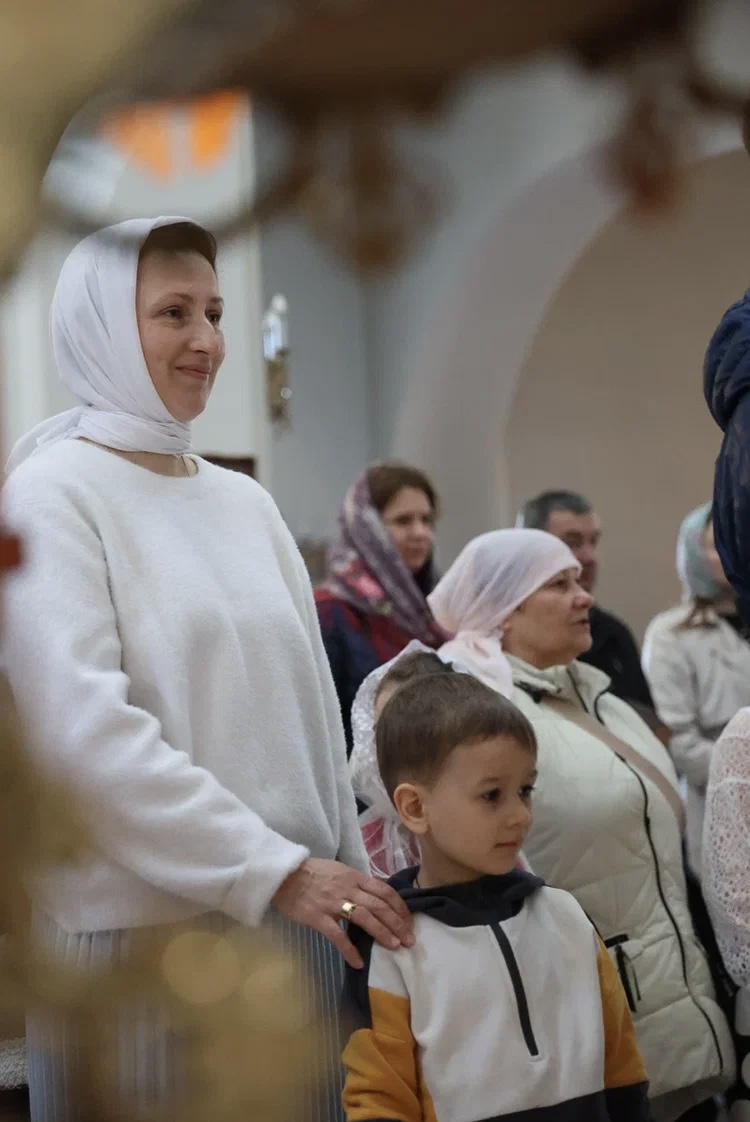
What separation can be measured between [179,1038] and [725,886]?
1839 millimetres

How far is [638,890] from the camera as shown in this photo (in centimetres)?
239

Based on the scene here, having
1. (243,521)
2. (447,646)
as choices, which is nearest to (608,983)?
(243,521)

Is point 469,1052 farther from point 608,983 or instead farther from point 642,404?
point 642,404

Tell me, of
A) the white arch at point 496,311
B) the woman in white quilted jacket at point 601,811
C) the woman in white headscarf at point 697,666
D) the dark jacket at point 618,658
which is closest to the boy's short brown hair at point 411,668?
the woman in white quilted jacket at point 601,811

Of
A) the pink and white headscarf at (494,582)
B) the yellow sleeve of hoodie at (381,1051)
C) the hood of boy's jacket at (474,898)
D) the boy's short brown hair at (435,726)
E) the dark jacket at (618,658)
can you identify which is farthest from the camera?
the dark jacket at (618,658)

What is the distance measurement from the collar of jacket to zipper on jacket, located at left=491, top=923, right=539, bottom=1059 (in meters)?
0.87

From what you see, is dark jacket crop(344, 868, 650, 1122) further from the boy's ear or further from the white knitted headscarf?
the white knitted headscarf

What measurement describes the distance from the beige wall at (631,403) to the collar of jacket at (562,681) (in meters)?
0.40

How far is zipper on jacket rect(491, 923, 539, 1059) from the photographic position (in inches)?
65.7

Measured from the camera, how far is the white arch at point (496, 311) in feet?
2.32

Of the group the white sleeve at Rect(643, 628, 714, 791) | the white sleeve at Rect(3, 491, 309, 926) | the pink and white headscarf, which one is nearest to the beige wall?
the pink and white headscarf

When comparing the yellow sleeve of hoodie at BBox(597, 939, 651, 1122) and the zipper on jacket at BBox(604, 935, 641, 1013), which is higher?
the yellow sleeve of hoodie at BBox(597, 939, 651, 1122)

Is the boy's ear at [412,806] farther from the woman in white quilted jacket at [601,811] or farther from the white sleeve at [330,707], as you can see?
the woman in white quilted jacket at [601,811]

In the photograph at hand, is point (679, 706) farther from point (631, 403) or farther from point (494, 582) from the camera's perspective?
point (631, 403)
